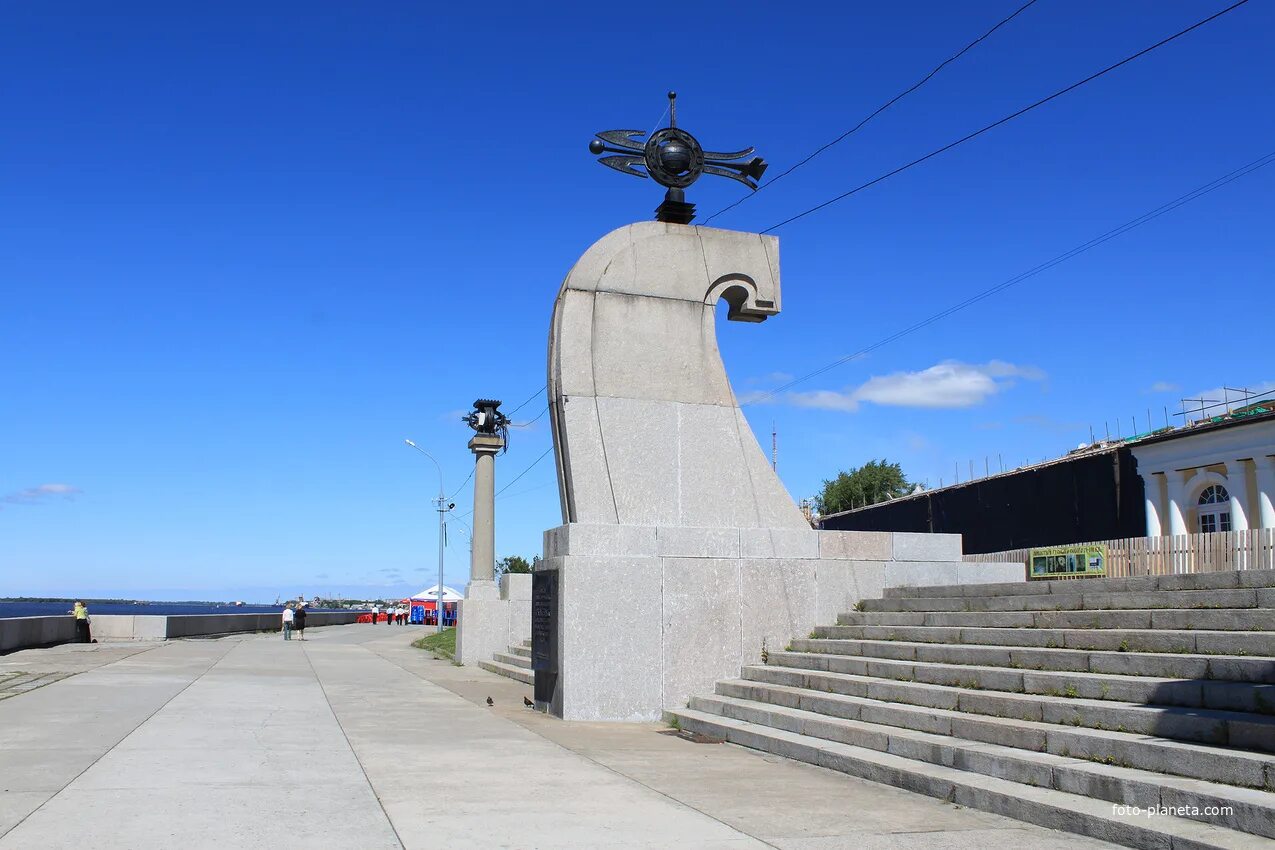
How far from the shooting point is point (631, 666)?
1193 centimetres

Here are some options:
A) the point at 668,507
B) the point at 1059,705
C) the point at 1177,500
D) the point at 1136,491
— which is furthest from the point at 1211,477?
the point at 1059,705

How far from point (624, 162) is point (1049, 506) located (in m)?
32.1

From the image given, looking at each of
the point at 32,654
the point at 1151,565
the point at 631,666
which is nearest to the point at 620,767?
the point at 631,666

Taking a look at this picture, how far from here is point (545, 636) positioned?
12.4m

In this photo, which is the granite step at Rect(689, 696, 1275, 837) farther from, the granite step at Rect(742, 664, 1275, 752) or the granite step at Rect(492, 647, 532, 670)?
the granite step at Rect(492, 647, 532, 670)

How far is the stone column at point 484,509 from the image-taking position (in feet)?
85.9

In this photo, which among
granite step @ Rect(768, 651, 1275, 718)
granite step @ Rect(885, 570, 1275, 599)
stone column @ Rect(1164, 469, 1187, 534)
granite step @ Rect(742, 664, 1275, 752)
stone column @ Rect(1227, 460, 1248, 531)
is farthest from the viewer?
stone column @ Rect(1164, 469, 1187, 534)

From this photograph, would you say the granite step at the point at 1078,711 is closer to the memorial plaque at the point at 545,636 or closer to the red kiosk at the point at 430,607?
the memorial plaque at the point at 545,636

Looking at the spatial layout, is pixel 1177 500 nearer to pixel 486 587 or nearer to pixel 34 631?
pixel 486 587

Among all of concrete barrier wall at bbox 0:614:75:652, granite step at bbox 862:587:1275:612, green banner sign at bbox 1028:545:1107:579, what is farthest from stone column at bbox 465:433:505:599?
granite step at bbox 862:587:1275:612

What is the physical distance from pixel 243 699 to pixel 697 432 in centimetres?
690

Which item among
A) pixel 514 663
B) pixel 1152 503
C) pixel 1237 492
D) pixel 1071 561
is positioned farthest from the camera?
pixel 1152 503

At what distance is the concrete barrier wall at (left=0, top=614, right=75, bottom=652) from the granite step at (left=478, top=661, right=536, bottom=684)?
11181mm

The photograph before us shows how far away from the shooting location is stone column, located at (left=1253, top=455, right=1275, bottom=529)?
32.4m
